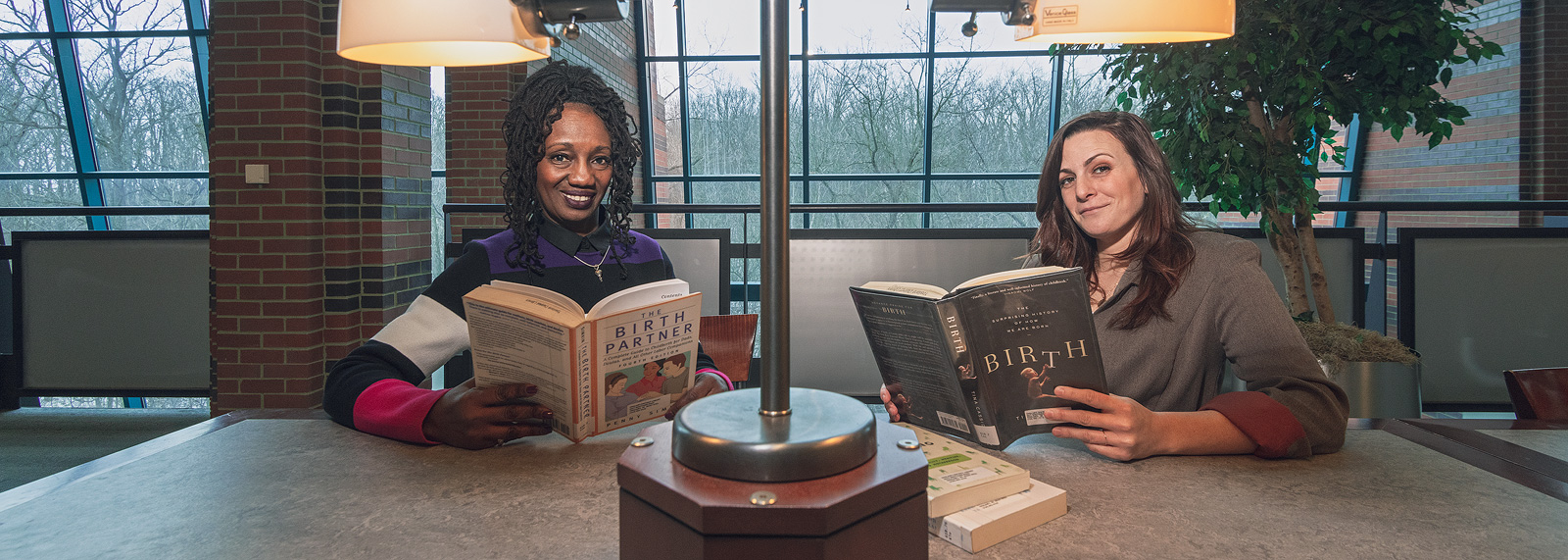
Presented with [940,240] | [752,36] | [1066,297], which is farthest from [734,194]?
[1066,297]

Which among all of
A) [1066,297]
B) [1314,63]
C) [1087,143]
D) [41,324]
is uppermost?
[1314,63]

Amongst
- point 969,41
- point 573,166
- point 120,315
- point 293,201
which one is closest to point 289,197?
point 293,201

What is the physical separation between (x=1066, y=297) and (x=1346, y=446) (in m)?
0.57

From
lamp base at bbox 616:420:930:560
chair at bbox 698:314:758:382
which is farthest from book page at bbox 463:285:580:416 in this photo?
chair at bbox 698:314:758:382

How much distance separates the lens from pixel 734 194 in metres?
8.19

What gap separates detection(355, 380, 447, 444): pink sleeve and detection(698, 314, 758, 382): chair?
0.91 metres

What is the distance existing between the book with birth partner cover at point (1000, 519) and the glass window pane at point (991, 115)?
7.10 m

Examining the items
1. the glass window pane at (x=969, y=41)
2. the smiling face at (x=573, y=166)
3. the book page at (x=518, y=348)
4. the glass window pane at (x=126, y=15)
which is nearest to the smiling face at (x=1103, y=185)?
the smiling face at (x=573, y=166)

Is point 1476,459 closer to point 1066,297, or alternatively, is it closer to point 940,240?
point 1066,297

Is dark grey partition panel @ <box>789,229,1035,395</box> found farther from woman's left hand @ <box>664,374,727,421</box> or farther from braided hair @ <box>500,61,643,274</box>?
woman's left hand @ <box>664,374,727,421</box>

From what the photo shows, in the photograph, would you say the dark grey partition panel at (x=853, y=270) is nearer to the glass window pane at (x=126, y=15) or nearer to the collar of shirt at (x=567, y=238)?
the collar of shirt at (x=567, y=238)

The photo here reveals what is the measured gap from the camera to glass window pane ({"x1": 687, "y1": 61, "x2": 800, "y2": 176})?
26.1 feet

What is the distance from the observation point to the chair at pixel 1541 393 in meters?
1.56

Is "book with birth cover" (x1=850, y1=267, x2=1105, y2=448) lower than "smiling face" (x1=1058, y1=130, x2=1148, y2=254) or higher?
lower
